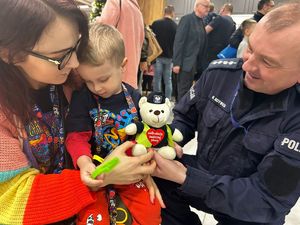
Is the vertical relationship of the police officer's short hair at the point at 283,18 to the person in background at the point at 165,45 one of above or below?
above

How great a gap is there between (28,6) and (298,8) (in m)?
0.89

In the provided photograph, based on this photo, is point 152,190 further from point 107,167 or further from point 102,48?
point 102,48

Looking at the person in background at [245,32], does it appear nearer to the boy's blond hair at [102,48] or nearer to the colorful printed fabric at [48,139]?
the boy's blond hair at [102,48]

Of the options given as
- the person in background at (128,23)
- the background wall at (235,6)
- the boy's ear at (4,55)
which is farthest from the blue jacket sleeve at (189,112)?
the background wall at (235,6)

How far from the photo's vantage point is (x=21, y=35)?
843 mm

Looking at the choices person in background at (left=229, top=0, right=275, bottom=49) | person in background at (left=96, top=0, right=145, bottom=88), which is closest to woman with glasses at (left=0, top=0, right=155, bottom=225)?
person in background at (left=96, top=0, right=145, bottom=88)

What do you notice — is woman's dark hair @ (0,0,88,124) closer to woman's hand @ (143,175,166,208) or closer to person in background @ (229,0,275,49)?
woman's hand @ (143,175,166,208)

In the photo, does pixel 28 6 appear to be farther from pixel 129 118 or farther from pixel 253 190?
pixel 253 190

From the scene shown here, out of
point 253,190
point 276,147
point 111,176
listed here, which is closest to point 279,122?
point 276,147

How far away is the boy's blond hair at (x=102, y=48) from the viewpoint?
106cm

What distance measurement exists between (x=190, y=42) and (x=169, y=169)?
302 cm

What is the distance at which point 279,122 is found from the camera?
43.8 inches

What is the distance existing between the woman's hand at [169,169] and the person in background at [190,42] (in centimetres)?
294

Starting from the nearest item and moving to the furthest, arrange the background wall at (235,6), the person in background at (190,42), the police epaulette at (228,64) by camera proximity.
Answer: the police epaulette at (228,64) → the person in background at (190,42) → the background wall at (235,6)
